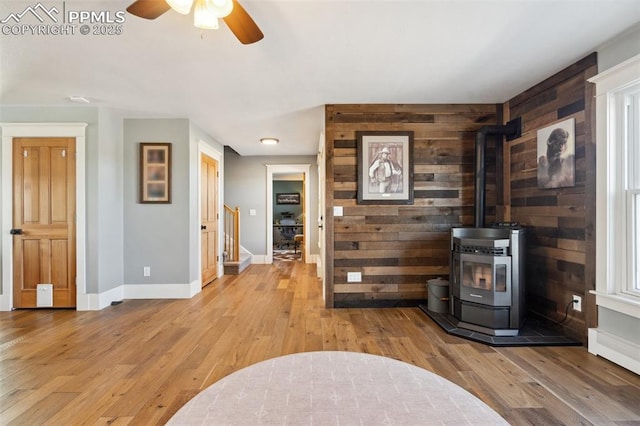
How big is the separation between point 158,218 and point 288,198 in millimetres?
6654

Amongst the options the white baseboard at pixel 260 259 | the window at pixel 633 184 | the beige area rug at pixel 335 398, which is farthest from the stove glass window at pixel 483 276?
the white baseboard at pixel 260 259

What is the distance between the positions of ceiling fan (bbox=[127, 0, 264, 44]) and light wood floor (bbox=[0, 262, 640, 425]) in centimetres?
217

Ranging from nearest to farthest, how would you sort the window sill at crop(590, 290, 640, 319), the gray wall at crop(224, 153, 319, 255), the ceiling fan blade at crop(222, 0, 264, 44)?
the ceiling fan blade at crop(222, 0, 264, 44)
the window sill at crop(590, 290, 640, 319)
the gray wall at crop(224, 153, 319, 255)

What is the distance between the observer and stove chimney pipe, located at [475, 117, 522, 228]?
10.6ft

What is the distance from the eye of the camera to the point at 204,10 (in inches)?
61.9

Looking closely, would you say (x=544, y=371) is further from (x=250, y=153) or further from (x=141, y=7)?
(x=250, y=153)

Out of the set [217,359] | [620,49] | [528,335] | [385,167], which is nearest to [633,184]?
[620,49]

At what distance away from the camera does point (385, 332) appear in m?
2.76

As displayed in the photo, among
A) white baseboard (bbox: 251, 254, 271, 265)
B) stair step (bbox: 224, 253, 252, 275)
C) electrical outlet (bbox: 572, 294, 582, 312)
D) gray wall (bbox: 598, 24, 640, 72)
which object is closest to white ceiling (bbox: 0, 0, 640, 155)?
gray wall (bbox: 598, 24, 640, 72)

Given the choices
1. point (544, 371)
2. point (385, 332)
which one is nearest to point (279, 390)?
point (385, 332)

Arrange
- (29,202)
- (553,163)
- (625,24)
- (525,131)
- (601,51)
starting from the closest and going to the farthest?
(625,24) → (601,51) → (553,163) → (525,131) → (29,202)

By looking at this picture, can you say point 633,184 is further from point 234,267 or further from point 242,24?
point 234,267

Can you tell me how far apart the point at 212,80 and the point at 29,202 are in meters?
2.68

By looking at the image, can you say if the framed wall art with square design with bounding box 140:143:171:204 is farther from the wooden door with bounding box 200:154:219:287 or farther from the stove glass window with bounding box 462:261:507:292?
the stove glass window with bounding box 462:261:507:292
